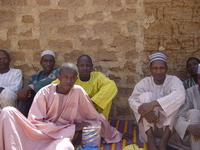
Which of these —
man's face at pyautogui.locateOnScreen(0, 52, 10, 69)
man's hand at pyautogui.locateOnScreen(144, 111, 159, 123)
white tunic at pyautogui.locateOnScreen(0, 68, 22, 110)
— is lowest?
man's hand at pyautogui.locateOnScreen(144, 111, 159, 123)

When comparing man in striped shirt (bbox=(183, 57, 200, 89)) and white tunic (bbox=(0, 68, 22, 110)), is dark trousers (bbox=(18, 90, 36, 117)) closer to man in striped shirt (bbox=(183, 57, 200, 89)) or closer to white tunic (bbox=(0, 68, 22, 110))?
white tunic (bbox=(0, 68, 22, 110))

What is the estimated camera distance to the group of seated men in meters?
2.80

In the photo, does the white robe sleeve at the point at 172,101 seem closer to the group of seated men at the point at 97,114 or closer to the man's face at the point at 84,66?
the group of seated men at the point at 97,114

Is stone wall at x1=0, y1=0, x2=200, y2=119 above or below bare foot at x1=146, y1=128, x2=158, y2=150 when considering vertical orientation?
above

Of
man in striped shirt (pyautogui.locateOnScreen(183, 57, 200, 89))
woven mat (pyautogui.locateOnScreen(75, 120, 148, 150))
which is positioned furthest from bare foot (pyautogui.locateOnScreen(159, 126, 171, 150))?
man in striped shirt (pyautogui.locateOnScreen(183, 57, 200, 89))

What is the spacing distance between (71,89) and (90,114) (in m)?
0.44

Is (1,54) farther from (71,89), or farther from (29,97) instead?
(71,89)

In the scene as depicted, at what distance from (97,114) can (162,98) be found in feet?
2.89

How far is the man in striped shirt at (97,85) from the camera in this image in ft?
12.0

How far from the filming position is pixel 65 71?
317 centimetres

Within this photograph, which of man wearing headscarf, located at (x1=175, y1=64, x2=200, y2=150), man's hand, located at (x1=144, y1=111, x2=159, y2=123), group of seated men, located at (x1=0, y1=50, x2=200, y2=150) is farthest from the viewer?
man's hand, located at (x1=144, y1=111, x2=159, y2=123)

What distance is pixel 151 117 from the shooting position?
10.3ft

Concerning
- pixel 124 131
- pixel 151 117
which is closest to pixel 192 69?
pixel 151 117

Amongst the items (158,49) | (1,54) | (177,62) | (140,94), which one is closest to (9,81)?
(1,54)
